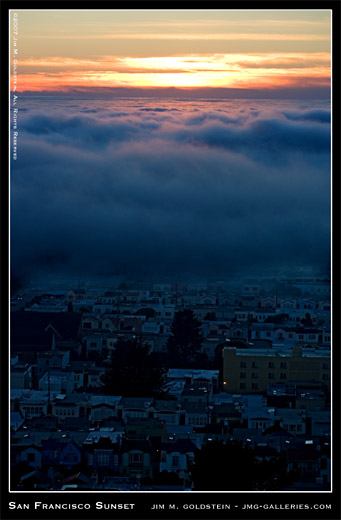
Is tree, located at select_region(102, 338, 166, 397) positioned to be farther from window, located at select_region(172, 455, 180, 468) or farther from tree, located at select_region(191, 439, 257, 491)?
tree, located at select_region(191, 439, 257, 491)

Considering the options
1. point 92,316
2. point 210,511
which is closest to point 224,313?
point 92,316

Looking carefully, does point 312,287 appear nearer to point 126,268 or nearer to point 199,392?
point 126,268

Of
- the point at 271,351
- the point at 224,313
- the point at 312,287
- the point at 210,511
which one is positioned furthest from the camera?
the point at 224,313

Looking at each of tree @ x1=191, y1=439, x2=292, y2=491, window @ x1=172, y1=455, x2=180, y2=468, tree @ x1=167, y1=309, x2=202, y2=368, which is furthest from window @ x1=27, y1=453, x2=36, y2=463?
tree @ x1=167, y1=309, x2=202, y2=368

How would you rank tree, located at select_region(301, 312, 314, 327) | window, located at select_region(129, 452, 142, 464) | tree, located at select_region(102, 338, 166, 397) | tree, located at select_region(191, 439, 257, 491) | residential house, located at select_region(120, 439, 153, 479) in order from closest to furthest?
tree, located at select_region(191, 439, 257, 491) → residential house, located at select_region(120, 439, 153, 479) → window, located at select_region(129, 452, 142, 464) → tree, located at select_region(102, 338, 166, 397) → tree, located at select_region(301, 312, 314, 327)

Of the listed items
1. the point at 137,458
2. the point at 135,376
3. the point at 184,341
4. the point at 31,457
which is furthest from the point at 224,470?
the point at 184,341

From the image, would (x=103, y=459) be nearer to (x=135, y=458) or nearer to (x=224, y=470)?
(x=135, y=458)

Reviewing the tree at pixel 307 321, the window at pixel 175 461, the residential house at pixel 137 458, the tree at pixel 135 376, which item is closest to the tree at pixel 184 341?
the tree at pixel 135 376
